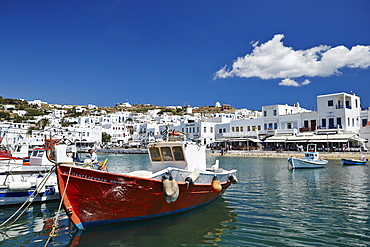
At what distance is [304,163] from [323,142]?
56.2 feet

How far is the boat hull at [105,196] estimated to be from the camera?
324 inches

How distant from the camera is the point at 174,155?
447 inches

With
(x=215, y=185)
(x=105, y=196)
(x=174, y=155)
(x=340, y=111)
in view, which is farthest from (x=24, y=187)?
(x=340, y=111)

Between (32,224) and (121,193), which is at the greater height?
(121,193)

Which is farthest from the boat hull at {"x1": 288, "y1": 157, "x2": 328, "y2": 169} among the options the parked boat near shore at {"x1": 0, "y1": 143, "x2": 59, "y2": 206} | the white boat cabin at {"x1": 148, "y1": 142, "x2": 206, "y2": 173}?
the parked boat near shore at {"x1": 0, "y1": 143, "x2": 59, "y2": 206}

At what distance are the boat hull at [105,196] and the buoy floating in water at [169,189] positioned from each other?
0.22 meters

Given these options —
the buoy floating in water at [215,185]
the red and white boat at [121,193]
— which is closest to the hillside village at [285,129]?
the buoy floating in water at [215,185]

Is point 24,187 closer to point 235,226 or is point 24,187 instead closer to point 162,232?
point 162,232

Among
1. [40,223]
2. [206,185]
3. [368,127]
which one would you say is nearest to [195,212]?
[206,185]

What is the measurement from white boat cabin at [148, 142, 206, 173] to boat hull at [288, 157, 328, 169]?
1845 centimetres

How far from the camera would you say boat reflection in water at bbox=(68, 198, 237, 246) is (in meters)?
7.95

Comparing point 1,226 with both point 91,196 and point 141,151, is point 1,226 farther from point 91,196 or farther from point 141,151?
point 141,151

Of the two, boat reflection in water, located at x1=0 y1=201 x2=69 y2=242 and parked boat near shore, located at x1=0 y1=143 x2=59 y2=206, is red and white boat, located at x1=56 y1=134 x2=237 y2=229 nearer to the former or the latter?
boat reflection in water, located at x1=0 y1=201 x2=69 y2=242

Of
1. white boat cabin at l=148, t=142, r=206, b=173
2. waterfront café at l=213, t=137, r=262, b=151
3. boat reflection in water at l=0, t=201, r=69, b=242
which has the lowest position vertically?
boat reflection in water at l=0, t=201, r=69, b=242
